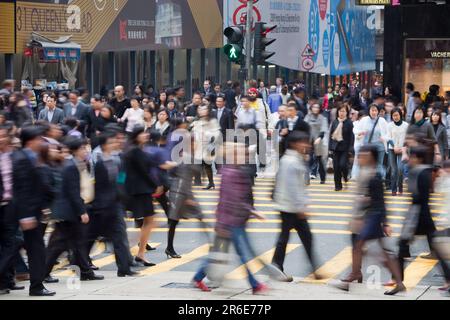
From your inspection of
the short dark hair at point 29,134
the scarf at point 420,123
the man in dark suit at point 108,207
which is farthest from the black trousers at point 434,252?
the scarf at point 420,123

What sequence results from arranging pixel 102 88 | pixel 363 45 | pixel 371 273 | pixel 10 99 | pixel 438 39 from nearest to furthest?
pixel 371 273, pixel 10 99, pixel 438 39, pixel 102 88, pixel 363 45

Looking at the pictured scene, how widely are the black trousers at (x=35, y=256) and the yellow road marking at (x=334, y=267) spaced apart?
3.14 m

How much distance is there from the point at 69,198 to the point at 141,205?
178 cm

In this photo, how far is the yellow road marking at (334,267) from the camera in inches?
500

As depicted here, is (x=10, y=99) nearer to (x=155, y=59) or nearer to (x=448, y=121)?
(x=448, y=121)

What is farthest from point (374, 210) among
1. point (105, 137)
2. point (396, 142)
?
point (396, 142)

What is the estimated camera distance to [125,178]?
44.3 feet

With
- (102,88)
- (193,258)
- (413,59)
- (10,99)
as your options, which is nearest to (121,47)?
(102,88)

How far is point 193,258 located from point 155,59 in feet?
82.2

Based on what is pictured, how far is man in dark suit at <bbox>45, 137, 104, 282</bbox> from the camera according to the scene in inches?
469

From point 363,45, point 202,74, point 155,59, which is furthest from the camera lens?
point 363,45

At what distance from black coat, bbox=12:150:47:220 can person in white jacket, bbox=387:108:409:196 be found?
33.8 ft

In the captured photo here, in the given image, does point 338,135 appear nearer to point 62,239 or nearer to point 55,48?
point 62,239

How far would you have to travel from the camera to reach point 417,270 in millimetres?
13523
